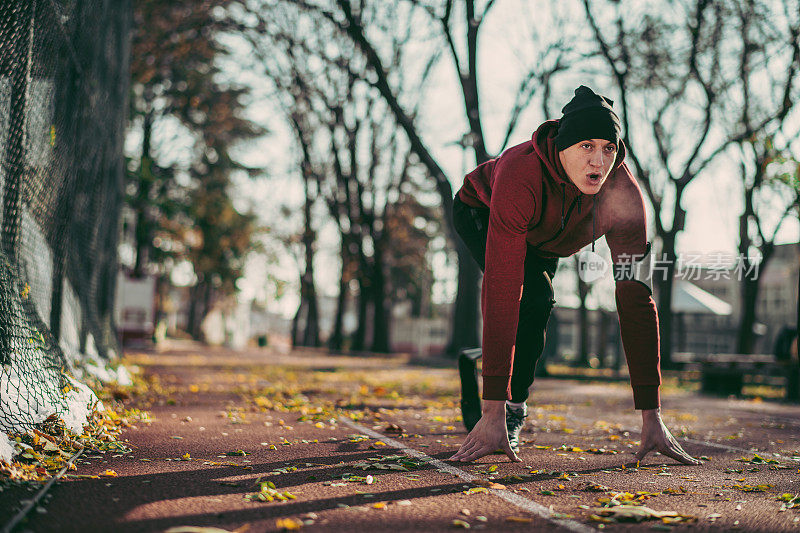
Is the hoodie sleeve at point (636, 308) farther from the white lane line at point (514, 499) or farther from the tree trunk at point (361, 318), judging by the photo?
the tree trunk at point (361, 318)

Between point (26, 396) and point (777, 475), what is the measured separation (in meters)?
4.60

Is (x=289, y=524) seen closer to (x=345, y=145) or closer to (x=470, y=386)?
(x=470, y=386)

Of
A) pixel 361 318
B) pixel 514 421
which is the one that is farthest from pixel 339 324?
pixel 514 421

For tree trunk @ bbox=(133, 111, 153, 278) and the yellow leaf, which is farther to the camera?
tree trunk @ bbox=(133, 111, 153, 278)

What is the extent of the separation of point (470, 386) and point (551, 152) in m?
1.95

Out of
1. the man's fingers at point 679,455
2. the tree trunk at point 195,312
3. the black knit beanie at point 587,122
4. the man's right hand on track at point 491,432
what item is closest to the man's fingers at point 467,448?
the man's right hand on track at point 491,432

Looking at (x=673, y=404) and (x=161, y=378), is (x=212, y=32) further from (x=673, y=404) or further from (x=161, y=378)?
(x=673, y=404)

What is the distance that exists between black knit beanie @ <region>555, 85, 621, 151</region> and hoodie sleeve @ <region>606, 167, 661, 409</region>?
0.43m

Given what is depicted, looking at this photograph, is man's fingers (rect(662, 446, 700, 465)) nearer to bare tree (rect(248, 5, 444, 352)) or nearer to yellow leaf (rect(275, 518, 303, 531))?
yellow leaf (rect(275, 518, 303, 531))

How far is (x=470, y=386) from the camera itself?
508 cm

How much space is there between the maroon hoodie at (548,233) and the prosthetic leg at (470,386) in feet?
3.41

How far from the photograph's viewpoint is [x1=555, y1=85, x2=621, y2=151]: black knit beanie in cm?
364

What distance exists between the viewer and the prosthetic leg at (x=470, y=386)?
5.02 metres

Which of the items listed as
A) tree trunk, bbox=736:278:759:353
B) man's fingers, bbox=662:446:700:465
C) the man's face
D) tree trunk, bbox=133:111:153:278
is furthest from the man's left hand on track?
tree trunk, bbox=133:111:153:278
